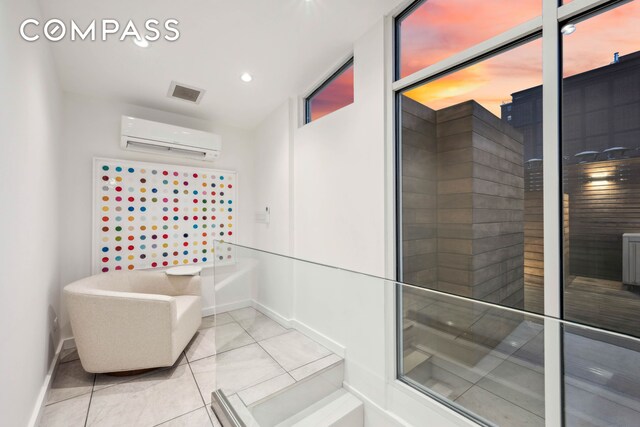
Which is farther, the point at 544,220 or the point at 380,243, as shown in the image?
the point at 380,243

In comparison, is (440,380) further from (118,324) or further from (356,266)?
(118,324)

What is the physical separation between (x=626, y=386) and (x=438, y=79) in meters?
1.72

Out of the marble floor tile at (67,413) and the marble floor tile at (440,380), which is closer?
the marble floor tile at (440,380)

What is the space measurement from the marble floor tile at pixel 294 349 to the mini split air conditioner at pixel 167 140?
2.41m

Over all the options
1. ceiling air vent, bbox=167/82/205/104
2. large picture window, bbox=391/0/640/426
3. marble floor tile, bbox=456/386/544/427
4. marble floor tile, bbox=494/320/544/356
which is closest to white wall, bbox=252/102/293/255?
ceiling air vent, bbox=167/82/205/104

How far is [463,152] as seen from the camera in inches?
65.8

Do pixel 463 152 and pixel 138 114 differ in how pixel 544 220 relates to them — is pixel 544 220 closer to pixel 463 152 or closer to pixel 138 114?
pixel 463 152

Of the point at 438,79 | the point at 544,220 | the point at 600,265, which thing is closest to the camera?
the point at 600,265

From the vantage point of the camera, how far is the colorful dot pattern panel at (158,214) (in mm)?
2887

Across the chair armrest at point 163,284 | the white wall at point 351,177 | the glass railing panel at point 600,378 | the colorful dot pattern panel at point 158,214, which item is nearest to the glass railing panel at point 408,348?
the glass railing panel at point 600,378

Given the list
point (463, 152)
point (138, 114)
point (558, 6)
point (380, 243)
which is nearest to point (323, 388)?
point (380, 243)

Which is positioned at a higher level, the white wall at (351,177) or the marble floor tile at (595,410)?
the white wall at (351,177)

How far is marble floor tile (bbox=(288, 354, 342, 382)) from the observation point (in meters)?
1.81

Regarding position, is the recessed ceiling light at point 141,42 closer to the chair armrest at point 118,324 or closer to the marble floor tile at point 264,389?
the chair armrest at point 118,324
